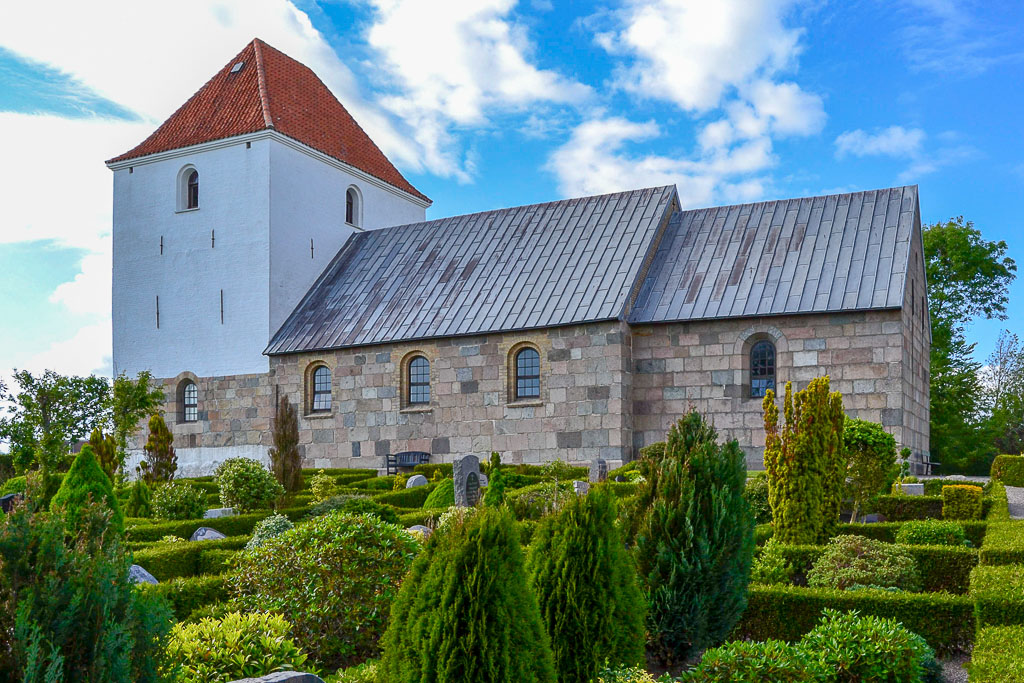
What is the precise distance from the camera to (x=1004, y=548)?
656cm

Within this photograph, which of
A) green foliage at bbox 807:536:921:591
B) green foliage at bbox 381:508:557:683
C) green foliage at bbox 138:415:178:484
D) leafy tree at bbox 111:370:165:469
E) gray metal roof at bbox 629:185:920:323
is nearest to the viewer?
green foliage at bbox 381:508:557:683

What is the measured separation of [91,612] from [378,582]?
2.62 metres

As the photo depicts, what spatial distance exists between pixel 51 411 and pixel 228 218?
6.60 meters

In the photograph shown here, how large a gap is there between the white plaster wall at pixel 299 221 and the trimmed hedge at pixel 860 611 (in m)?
16.0

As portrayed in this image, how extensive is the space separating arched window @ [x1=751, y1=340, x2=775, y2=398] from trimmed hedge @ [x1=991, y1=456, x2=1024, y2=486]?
374 centimetres

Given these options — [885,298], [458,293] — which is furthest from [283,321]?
[885,298]

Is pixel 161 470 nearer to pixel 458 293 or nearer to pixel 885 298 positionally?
pixel 458 293

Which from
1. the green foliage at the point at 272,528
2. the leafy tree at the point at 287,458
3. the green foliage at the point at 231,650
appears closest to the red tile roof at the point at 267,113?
the leafy tree at the point at 287,458

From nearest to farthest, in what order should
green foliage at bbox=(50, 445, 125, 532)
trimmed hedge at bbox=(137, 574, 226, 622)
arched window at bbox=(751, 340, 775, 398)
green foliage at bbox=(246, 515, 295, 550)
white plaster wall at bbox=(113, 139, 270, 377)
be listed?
trimmed hedge at bbox=(137, 574, 226, 622), green foliage at bbox=(50, 445, 125, 532), green foliage at bbox=(246, 515, 295, 550), arched window at bbox=(751, 340, 775, 398), white plaster wall at bbox=(113, 139, 270, 377)

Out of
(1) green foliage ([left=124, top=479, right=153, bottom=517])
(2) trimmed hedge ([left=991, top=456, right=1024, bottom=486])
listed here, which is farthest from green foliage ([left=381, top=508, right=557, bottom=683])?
(2) trimmed hedge ([left=991, top=456, right=1024, bottom=486])

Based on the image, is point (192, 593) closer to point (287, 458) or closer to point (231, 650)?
point (231, 650)

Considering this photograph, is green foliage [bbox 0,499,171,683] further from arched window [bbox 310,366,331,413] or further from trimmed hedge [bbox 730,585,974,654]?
arched window [bbox 310,366,331,413]

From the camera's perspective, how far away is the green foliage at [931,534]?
846cm

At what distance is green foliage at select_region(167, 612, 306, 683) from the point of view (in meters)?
4.16
